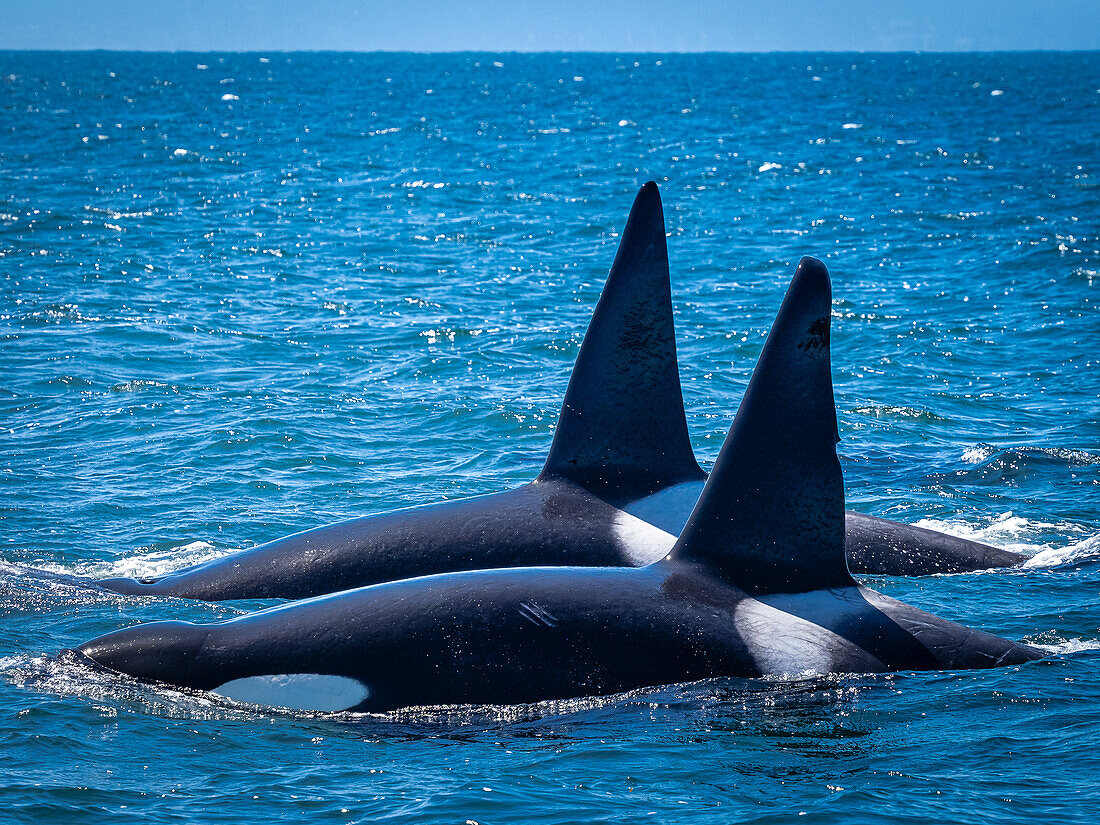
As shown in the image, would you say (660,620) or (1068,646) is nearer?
(660,620)

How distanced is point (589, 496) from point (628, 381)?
1.06m

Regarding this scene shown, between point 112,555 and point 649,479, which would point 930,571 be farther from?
point 112,555

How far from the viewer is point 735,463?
8.32 metres

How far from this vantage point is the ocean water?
7434mm

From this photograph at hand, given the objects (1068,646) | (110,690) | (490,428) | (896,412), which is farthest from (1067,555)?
(110,690)

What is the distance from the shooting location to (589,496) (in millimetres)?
10656

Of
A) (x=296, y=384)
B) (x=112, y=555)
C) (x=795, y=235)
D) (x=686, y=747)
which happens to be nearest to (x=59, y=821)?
(x=686, y=747)

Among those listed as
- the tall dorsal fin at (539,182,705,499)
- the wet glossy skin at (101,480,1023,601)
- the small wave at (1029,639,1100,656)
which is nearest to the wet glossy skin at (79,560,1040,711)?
the small wave at (1029,639,1100,656)

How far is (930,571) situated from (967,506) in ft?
8.83

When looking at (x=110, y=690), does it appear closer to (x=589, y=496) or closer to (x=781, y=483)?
(x=589, y=496)

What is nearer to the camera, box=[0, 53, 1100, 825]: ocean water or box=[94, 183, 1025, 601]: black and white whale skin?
box=[0, 53, 1100, 825]: ocean water

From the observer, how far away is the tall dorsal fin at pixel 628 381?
10.6m

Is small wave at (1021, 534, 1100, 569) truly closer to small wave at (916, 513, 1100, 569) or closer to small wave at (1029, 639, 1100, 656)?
small wave at (916, 513, 1100, 569)

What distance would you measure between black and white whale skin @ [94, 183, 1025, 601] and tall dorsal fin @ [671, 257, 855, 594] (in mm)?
1802
